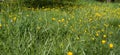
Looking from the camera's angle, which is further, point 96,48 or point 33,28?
point 33,28

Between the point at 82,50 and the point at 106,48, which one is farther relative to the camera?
the point at 106,48

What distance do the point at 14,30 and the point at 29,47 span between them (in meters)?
0.82

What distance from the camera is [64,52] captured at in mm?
3012

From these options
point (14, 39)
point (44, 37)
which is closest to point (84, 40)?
point (44, 37)

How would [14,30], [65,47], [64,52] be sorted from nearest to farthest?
[64,52] → [65,47] → [14,30]

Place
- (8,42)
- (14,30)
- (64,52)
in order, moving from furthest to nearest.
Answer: (14,30), (8,42), (64,52)

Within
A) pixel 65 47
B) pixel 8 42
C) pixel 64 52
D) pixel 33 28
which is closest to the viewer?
pixel 64 52

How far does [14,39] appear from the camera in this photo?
3586 millimetres

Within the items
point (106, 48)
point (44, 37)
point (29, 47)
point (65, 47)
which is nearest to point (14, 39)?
point (29, 47)

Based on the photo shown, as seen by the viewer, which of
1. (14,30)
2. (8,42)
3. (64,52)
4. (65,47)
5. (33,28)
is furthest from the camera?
(33,28)

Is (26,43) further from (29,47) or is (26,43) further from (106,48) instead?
(106,48)

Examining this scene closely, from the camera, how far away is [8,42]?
3.48m

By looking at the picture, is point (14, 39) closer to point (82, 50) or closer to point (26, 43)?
point (26, 43)

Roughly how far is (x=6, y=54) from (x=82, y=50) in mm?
1092
